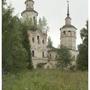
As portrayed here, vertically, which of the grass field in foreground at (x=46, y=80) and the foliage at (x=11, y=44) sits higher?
the foliage at (x=11, y=44)

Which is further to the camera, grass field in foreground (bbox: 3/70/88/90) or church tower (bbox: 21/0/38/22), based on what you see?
church tower (bbox: 21/0/38/22)

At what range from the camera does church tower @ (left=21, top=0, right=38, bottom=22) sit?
2.07m

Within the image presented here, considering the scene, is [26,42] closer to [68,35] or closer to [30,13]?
[30,13]

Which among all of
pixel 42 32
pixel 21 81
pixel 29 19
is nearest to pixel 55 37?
pixel 42 32

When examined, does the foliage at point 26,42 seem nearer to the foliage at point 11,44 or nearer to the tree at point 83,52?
the foliage at point 11,44

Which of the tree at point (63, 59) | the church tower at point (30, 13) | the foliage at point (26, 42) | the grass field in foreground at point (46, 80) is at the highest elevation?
the church tower at point (30, 13)

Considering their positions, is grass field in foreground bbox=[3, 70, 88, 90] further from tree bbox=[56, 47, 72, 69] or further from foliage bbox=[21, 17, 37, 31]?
foliage bbox=[21, 17, 37, 31]

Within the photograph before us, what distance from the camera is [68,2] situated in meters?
2.11

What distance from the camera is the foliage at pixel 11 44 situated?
6.51 ft

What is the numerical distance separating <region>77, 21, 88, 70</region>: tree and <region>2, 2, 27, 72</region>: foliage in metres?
0.43

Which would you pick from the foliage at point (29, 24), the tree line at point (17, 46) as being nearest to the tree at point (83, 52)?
the tree line at point (17, 46)

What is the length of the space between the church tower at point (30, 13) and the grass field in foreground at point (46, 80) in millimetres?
433

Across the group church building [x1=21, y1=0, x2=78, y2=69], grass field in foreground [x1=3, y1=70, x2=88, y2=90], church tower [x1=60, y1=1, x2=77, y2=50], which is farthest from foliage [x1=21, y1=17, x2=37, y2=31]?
grass field in foreground [x1=3, y1=70, x2=88, y2=90]

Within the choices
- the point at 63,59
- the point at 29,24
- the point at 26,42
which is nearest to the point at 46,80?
the point at 63,59
